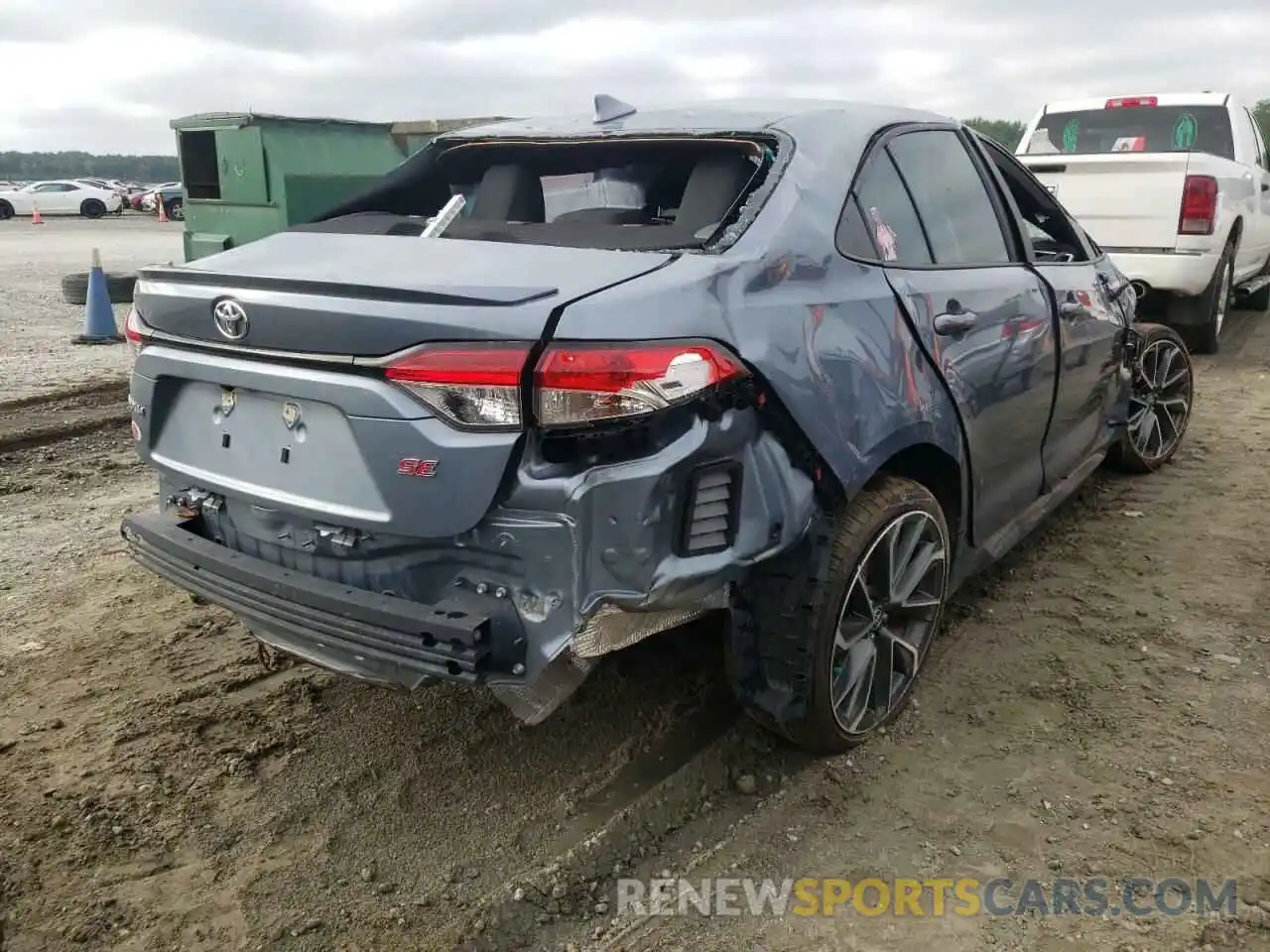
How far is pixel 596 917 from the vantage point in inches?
92.0

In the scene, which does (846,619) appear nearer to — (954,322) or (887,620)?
(887,620)

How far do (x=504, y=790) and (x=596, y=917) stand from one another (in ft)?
1.72

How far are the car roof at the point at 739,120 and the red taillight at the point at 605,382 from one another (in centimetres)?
103

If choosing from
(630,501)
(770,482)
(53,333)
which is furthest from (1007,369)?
(53,333)

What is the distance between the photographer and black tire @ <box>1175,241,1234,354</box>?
800 cm

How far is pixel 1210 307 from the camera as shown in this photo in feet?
26.3

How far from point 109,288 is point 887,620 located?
36.7ft

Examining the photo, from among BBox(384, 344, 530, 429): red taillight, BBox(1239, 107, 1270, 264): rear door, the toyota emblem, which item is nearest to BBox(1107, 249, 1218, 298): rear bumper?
BBox(1239, 107, 1270, 264): rear door

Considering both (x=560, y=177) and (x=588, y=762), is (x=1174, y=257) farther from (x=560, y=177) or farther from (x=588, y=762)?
(x=588, y=762)

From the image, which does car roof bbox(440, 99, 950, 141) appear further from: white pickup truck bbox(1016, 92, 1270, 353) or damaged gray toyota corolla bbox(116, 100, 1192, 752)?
white pickup truck bbox(1016, 92, 1270, 353)

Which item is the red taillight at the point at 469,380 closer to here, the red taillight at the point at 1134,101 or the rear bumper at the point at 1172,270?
the rear bumper at the point at 1172,270

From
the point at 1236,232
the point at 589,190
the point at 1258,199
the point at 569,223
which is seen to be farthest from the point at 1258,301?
the point at 569,223

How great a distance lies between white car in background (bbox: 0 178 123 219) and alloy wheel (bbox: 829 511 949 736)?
4008 centimetres

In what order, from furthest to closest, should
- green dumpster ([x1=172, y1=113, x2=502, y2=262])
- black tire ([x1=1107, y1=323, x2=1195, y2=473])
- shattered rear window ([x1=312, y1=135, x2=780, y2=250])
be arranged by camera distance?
green dumpster ([x1=172, y1=113, x2=502, y2=262]), black tire ([x1=1107, y1=323, x2=1195, y2=473]), shattered rear window ([x1=312, y1=135, x2=780, y2=250])
